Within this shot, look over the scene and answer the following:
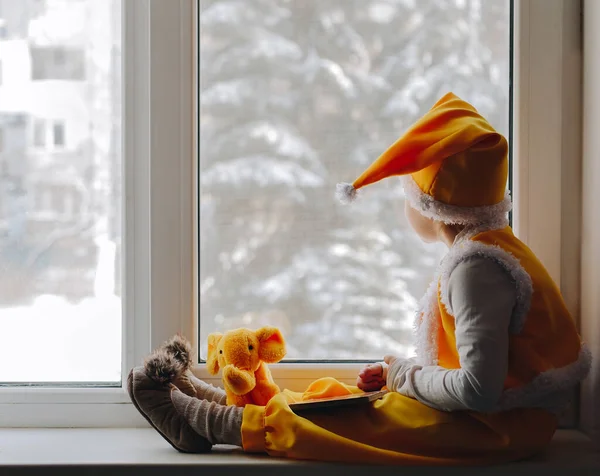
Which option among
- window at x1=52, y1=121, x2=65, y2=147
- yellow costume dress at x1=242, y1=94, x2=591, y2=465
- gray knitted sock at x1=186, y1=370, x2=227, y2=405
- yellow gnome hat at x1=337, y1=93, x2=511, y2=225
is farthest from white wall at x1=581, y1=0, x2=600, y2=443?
window at x1=52, y1=121, x2=65, y2=147

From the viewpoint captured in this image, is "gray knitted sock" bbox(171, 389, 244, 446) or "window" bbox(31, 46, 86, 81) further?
"window" bbox(31, 46, 86, 81)

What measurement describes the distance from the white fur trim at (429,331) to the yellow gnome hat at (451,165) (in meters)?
0.14

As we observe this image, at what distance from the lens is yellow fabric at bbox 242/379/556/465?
104 centimetres

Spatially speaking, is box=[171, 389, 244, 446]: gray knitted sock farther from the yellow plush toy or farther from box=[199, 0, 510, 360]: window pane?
box=[199, 0, 510, 360]: window pane

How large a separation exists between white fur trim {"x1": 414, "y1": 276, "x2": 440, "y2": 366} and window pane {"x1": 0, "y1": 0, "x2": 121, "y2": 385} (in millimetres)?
604

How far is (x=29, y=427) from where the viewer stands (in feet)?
4.33

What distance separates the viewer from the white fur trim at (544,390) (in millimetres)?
1031

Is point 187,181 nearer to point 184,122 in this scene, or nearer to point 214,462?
point 184,122

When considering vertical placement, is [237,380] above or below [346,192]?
below

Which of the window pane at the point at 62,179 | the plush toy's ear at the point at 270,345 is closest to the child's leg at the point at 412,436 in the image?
the plush toy's ear at the point at 270,345

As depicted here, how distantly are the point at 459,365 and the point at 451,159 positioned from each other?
333mm

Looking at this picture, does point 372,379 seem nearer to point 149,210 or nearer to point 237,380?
point 237,380

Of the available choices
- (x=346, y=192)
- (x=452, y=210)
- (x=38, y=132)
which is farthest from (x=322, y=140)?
(x=38, y=132)

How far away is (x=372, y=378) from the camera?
3.83 ft
